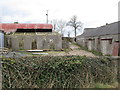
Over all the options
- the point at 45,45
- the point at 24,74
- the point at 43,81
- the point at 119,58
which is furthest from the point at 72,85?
the point at 45,45

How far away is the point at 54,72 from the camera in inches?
160

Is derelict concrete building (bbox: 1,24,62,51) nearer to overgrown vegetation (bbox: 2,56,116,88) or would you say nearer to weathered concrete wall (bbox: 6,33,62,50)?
weathered concrete wall (bbox: 6,33,62,50)

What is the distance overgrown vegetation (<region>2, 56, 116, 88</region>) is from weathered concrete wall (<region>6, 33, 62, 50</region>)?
603 inches

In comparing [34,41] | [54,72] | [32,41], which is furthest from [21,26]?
[54,72]

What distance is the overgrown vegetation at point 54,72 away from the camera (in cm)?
382

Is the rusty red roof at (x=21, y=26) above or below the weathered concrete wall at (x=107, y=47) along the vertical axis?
above

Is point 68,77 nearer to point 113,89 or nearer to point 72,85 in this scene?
point 72,85

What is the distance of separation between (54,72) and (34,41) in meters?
16.1

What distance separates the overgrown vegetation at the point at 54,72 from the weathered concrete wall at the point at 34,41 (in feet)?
50.3

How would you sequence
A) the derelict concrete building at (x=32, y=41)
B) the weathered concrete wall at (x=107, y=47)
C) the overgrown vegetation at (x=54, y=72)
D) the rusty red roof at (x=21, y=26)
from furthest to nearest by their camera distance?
the rusty red roof at (x=21, y=26)
the derelict concrete building at (x=32, y=41)
the weathered concrete wall at (x=107, y=47)
the overgrown vegetation at (x=54, y=72)

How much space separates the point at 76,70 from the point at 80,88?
0.69 meters

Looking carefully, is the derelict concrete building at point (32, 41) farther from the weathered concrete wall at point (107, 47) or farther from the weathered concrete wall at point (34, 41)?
the weathered concrete wall at point (107, 47)

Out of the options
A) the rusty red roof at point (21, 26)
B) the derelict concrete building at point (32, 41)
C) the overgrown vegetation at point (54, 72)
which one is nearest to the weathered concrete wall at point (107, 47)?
the derelict concrete building at point (32, 41)

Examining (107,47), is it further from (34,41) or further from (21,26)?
(21,26)
